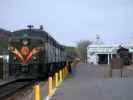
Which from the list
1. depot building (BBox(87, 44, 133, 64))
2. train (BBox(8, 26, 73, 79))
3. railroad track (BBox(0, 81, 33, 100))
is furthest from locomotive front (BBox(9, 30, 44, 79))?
depot building (BBox(87, 44, 133, 64))

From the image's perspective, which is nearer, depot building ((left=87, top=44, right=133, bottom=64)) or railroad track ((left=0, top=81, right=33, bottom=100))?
railroad track ((left=0, top=81, right=33, bottom=100))

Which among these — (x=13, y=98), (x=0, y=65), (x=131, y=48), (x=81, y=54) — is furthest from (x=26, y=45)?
(x=81, y=54)

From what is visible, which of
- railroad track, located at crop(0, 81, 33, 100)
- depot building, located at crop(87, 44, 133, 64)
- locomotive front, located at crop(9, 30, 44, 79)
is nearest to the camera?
railroad track, located at crop(0, 81, 33, 100)

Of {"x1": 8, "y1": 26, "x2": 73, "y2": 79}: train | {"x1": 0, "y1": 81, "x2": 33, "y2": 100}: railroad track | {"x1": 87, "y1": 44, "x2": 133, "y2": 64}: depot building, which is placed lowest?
{"x1": 0, "y1": 81, "x2": 33, "y2": 100}: railroad track

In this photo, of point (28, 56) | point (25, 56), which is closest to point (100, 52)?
point (28, 56)

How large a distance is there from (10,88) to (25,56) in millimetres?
4066

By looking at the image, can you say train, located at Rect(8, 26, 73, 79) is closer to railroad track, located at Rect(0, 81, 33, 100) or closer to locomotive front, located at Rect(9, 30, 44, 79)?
locomotive front, located at Rect(9, 30, 44, 79)

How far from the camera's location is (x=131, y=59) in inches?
3851

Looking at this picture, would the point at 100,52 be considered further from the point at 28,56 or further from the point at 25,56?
the point at 25,56

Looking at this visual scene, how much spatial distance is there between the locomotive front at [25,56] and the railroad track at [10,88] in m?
0.85

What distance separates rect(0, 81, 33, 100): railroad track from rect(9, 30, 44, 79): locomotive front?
0.85 metres

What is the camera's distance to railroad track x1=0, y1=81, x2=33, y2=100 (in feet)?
69.7

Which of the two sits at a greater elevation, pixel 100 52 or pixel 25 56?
pixel 100 52

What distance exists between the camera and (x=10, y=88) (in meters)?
25.9
